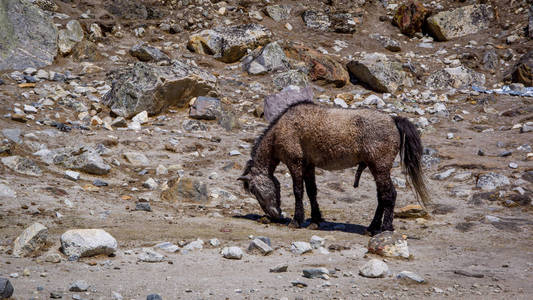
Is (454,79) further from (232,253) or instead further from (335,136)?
(232,253)

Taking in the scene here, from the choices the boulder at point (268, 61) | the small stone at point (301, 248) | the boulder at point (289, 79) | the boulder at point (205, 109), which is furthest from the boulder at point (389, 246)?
the boulder at point (268, 61)

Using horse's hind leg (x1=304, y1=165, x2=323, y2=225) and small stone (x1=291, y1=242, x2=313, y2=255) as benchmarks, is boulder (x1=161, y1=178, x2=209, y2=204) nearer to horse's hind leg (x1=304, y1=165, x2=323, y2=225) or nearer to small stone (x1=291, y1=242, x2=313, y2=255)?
horse's hind leg (x1=304, y1=165, x2=323, y2=225)

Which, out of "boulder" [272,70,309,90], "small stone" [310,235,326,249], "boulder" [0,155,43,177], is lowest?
"boulder" [0,155,43,177]

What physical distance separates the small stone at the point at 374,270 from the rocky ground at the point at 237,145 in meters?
0.02

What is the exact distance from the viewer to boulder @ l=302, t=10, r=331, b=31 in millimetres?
19656

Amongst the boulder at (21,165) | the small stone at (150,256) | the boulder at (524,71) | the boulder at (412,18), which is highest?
the boulder at (412,18)

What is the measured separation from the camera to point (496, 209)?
8.97 metres

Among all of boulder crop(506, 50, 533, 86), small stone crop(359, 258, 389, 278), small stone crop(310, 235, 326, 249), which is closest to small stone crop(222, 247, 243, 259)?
small stone crop(310, 235, 326, 249)

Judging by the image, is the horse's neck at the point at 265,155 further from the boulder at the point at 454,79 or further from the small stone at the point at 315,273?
the boulder at the point at 454,79

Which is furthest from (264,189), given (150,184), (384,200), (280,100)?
(280,100)

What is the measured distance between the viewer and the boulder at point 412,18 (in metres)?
19.8

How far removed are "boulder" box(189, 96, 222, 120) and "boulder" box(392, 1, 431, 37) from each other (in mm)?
10221

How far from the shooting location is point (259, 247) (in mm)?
5902

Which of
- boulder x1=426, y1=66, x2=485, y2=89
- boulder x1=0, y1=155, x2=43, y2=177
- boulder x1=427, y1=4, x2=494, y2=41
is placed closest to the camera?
boulder x1=0, y1=155, x2=43, y2=177
